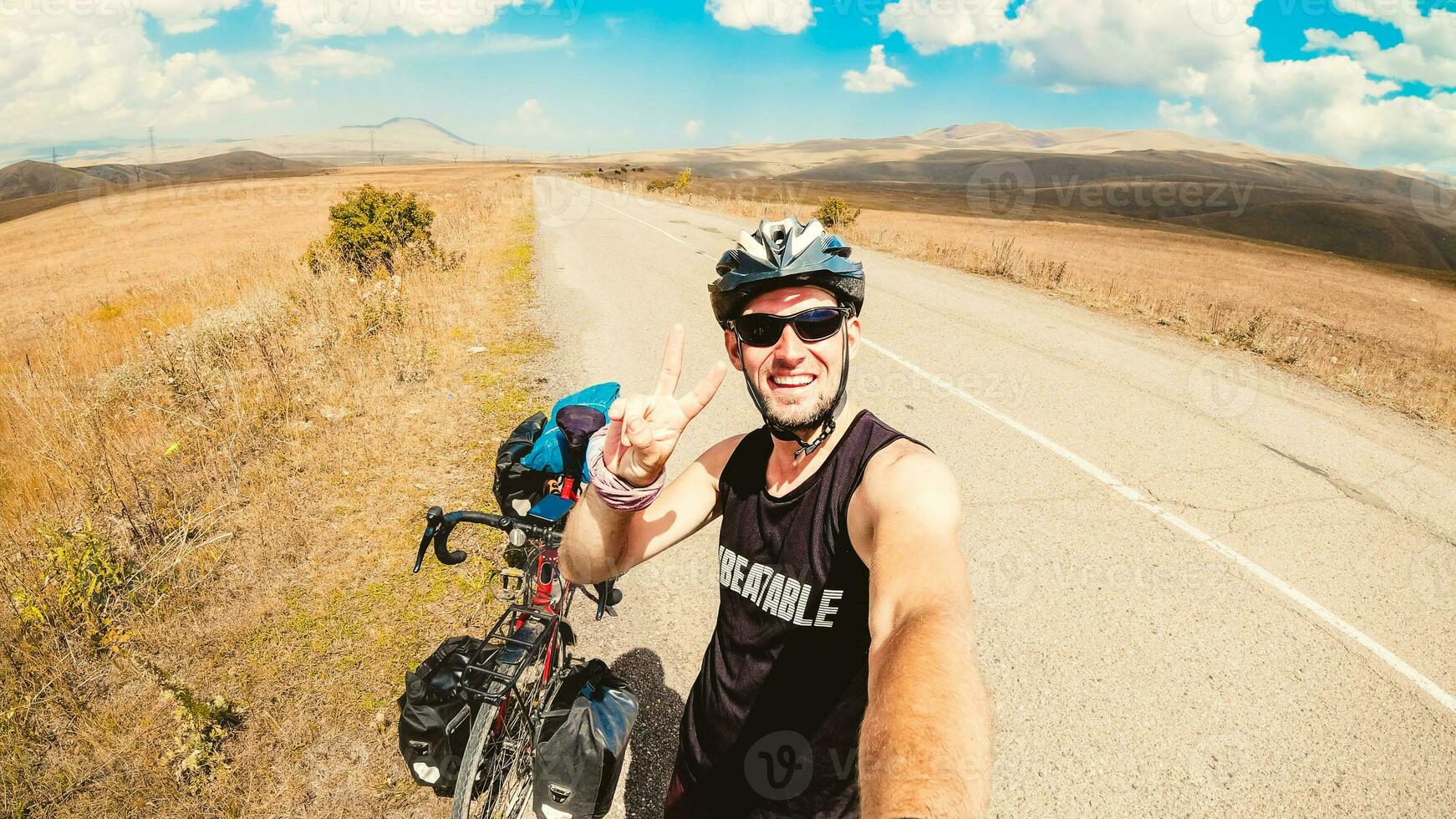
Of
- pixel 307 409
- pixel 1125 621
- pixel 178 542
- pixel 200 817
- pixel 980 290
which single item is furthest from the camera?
pixel 980 290

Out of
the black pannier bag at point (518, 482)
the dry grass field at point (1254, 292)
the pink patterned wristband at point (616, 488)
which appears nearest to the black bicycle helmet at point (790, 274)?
the pink patterned wristband at point (616, 488)

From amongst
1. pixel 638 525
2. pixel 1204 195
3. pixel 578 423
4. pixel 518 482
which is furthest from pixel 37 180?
pixel 1204 195

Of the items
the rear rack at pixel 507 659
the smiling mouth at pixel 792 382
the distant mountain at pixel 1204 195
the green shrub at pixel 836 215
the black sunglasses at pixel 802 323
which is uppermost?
the distant mountain at pixel 1204 195

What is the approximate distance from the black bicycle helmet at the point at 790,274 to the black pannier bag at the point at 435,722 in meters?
1.70

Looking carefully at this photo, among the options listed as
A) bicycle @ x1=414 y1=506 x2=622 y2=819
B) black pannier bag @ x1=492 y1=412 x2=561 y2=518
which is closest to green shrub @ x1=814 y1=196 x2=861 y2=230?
black pannier bag @ x1=492 y1=412 x2=561 y2=518

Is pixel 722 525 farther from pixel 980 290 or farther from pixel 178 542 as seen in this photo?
pixel 980 290

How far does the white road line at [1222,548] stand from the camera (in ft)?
10.9

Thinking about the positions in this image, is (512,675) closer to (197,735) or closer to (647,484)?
(647,484)

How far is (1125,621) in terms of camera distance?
12.0ft

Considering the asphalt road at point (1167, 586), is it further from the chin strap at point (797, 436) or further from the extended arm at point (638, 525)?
the chin strap at point (797, 436)

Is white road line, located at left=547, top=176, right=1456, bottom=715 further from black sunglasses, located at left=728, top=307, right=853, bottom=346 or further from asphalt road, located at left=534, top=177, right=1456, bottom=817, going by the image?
black sunglasses, located at left=728, top=307, right=853, bottom=346

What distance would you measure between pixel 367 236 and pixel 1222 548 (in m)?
17.4

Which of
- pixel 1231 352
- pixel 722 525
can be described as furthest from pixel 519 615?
pixel 1231 352

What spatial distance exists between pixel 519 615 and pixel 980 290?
12755 millimetres
